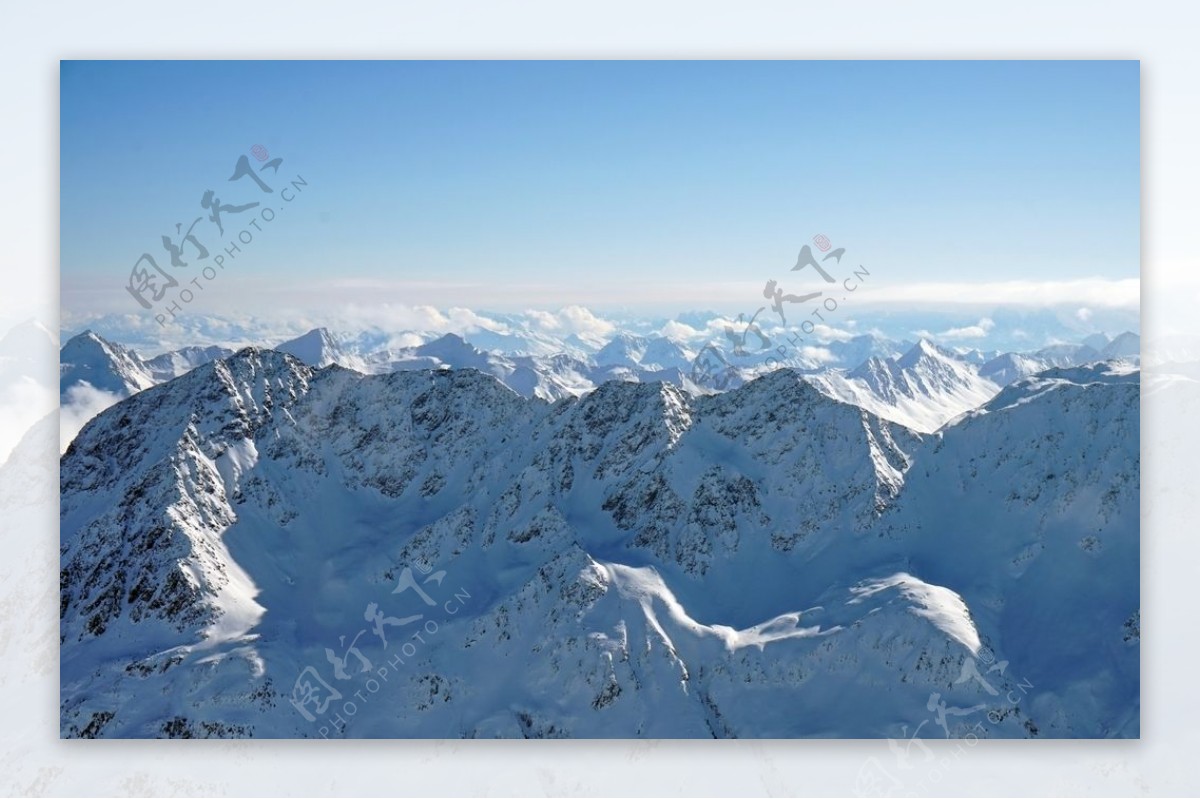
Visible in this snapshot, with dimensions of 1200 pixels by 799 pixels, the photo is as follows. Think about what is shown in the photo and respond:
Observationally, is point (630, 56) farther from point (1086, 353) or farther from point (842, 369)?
point (842, 369)

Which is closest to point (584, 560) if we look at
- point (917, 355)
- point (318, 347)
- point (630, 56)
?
point (630, 56)

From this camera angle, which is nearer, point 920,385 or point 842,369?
point 842,369

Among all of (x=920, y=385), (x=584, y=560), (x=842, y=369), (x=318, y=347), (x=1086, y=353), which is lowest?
(x=584, y=560)

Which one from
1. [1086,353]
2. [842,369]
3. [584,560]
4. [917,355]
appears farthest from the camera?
[917,355]

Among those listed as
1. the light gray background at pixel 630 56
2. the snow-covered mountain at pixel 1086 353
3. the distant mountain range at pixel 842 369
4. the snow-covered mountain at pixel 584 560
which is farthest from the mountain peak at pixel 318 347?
the light gray background at pixel 630 56

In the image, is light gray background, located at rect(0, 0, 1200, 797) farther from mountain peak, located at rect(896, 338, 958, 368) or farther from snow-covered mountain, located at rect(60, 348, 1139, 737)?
mountain peak, located at rect(896, 338, 958, 368)
